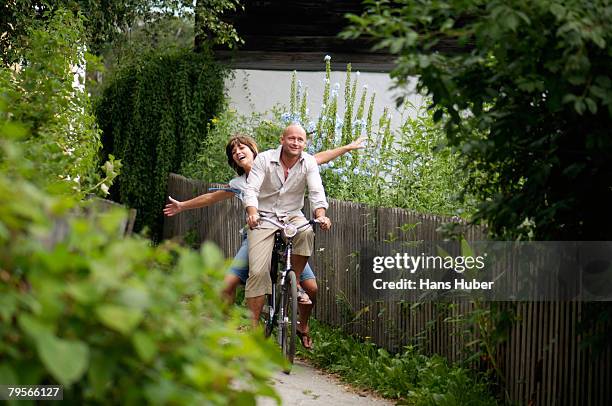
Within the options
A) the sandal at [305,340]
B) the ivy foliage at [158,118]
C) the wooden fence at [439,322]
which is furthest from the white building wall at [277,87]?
the sandal at [305,340]

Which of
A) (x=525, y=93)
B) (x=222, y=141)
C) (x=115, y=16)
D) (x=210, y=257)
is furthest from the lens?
(x=115, y=16)

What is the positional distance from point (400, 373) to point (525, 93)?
3.05m

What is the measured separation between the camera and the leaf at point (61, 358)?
1904mm

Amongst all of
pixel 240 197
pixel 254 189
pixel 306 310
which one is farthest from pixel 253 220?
pixel 240 197

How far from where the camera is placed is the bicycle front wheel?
26.7ft

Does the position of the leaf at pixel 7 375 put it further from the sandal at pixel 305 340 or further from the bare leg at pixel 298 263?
the sandal at pixel 305 340

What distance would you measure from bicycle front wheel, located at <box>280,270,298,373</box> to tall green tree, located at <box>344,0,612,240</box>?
285 centimetres

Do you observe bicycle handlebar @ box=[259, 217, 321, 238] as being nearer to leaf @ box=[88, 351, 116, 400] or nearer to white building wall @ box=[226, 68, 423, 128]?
leaf @ box=[88, 351, 116, 400]

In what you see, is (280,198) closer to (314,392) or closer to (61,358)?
(314,392)

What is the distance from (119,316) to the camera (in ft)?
6.24

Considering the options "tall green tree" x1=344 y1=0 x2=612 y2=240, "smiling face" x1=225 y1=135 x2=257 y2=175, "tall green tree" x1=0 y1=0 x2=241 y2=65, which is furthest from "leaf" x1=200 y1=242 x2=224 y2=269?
"tall green tree" x1=0 y1=0 x2=241 y2=65

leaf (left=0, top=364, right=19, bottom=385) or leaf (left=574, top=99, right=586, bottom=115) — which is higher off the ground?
leaf (left=574, top=99, right=586, bottom=115)

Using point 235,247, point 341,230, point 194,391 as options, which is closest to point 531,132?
point 194,391

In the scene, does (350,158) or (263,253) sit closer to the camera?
(263,253)
